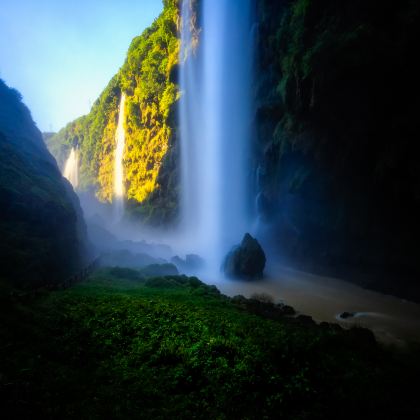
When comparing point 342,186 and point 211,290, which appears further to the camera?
point 342,186

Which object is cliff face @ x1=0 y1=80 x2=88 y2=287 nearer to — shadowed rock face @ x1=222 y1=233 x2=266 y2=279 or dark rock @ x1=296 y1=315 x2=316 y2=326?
shadowed rock face @ x1=222 y1=233 x2=266 y2=279

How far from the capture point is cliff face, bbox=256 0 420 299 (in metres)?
19.9

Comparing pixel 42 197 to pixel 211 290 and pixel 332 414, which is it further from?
pixel 332 414

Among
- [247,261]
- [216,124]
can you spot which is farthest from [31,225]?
[216,124]

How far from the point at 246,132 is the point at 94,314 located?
3801 centimetres

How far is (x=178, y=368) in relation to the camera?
32.2ft

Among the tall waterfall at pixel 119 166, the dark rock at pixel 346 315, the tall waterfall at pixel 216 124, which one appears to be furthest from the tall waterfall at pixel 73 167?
the dark rock at pixel 346 315

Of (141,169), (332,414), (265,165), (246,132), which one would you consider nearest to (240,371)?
(332,414)

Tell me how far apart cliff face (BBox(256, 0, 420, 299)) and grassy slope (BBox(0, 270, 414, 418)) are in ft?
45.2

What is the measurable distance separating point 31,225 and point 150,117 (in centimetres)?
5051

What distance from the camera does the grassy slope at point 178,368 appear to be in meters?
7.82

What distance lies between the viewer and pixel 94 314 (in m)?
14.0

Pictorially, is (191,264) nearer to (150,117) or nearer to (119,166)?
(150,117)

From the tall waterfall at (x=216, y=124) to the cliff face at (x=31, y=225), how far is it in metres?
20.7
